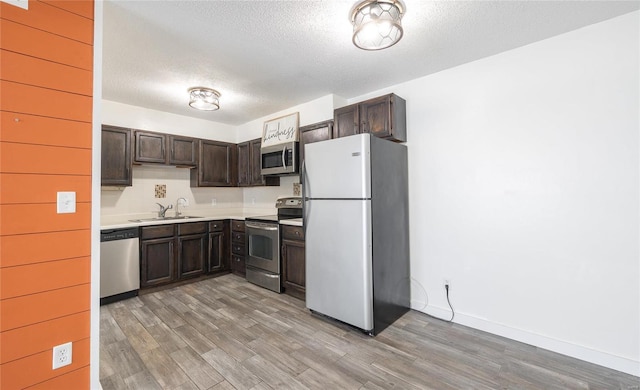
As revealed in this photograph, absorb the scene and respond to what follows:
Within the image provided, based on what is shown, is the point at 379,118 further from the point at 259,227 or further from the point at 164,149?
the point at 164,149

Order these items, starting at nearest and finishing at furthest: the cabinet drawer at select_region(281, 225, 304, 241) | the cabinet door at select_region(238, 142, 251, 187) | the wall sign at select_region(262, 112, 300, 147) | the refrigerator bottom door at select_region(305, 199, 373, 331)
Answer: the refrigerator bottom door at select_region(305, 199, 373, 331) < the cabinet drawer at select_region(281, 225, 304, 241) < the wall sign at select_region(262, 112, 300, 147) < the cabinet door at select_region(238, 142, 251, 187)

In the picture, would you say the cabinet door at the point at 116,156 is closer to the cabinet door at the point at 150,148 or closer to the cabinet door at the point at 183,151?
the cabinet door at the point at 150,148

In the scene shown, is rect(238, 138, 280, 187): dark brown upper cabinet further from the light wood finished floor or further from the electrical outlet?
the electrical outlet

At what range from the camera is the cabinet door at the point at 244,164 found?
457 centimetres

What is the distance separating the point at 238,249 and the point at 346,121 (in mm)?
2501

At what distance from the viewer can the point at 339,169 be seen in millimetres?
2543

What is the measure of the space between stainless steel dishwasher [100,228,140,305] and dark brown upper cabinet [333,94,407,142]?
285 centimetres

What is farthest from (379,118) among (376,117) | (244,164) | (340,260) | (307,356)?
(244,164)

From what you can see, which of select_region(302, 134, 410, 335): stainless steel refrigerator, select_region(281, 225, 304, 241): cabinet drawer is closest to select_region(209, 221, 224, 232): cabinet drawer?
select_region(281, 225, 304, 241): cabinet drawer

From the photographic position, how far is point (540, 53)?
2.29 meters

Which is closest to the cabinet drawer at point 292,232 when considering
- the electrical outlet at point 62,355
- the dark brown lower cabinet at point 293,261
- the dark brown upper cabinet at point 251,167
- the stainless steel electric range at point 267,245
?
the dark brown lower cabinet at point 293,261

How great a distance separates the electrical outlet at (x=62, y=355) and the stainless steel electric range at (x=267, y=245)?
2.10m

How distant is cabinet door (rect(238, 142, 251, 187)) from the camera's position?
15.0 feet

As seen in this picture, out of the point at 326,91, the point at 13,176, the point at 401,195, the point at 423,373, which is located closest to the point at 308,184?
the point at 401,195
